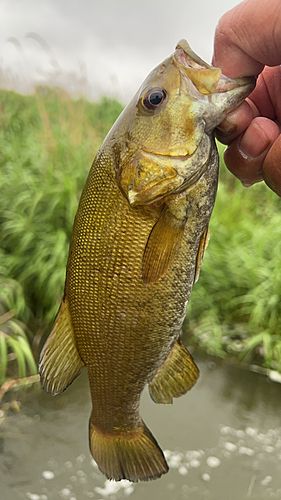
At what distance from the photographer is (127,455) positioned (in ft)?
6.10

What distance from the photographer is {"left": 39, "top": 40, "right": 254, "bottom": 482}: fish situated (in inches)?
63.7

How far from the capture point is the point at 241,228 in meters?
6.43

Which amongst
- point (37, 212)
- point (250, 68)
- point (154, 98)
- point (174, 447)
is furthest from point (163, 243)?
point (37, 212)

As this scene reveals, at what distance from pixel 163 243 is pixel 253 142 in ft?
1.43

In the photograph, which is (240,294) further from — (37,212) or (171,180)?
(171,180)

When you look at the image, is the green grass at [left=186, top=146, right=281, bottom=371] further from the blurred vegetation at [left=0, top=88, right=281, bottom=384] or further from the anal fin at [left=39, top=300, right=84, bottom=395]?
the anal fin at [left=39, top=300, right=84, bottom=395]

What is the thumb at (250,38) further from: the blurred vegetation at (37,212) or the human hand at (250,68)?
the blurred vegetation at (37,212)

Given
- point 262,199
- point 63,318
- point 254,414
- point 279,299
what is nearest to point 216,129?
point 63,318

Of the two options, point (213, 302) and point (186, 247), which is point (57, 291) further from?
point (186, 247)

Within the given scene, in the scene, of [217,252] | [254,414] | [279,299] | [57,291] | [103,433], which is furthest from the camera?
[217,252]

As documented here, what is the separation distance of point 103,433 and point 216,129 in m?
0.91

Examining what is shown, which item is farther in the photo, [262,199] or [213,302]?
[262,199]

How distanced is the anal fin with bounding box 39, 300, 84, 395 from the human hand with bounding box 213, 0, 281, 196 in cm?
65

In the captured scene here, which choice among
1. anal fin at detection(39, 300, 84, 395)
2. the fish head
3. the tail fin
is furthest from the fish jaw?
the tail fin
